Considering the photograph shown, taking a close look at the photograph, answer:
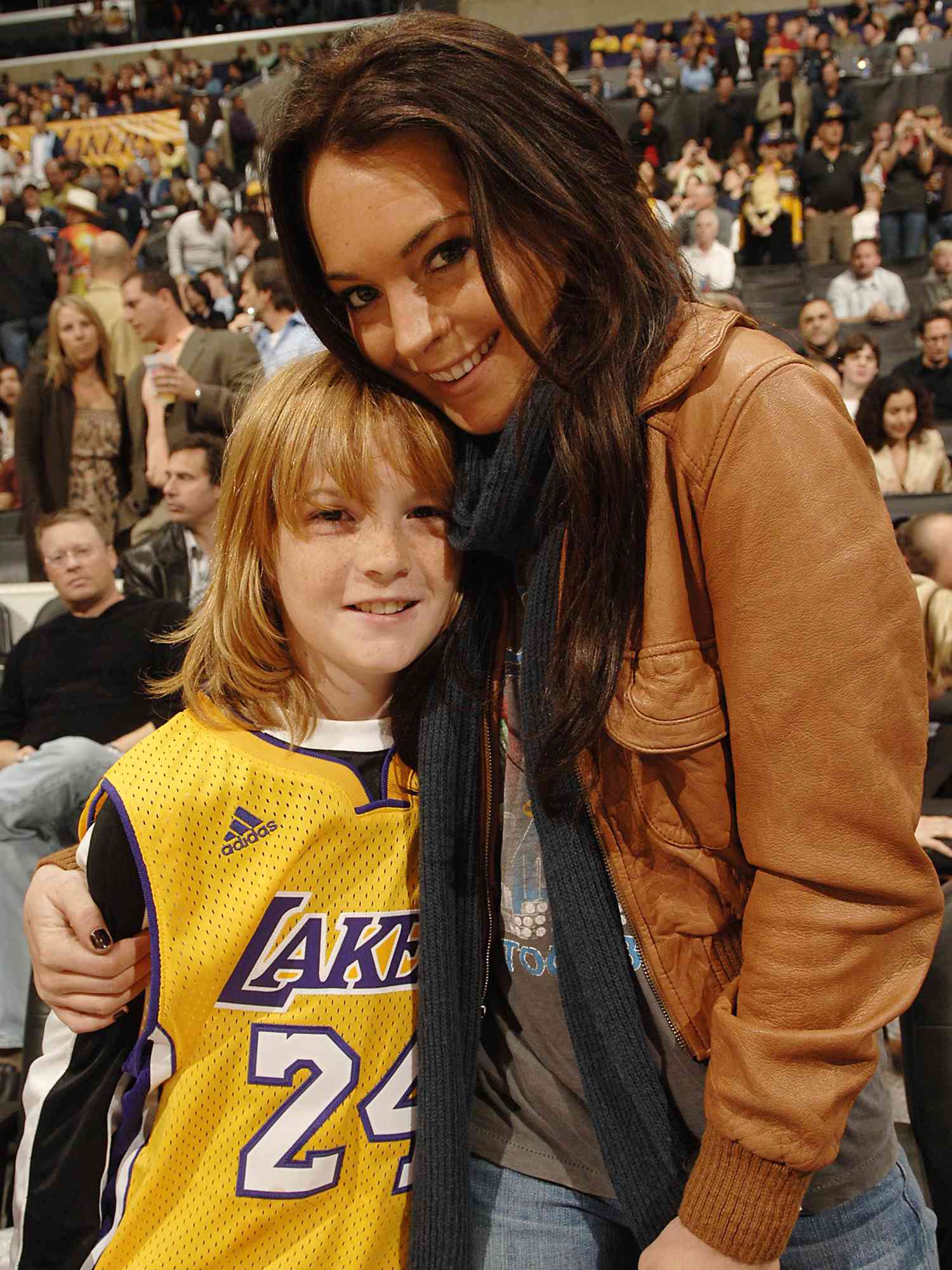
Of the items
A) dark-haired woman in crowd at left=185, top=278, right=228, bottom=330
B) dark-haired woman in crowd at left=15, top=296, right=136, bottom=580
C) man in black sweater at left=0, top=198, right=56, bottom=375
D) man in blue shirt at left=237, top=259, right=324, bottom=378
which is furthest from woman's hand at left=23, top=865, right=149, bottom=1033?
man in black sweater at left=0, top=198, right=56, bottom=375

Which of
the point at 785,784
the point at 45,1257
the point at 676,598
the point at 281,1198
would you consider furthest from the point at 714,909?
the point at 45,1257

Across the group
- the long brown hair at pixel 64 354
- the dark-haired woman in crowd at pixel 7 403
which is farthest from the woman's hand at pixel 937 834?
the dark-haired woman in crowd at pixel 7 403

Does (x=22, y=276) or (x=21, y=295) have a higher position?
(x=22, y=276)

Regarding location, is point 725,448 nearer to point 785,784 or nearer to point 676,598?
point 676,598

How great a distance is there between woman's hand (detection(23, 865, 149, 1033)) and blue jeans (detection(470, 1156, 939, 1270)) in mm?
439

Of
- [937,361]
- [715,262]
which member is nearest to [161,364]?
[937,361]

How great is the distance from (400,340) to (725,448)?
1.12ft

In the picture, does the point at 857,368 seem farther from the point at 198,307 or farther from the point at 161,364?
the point at 198,307

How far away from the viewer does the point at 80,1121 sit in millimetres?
1146

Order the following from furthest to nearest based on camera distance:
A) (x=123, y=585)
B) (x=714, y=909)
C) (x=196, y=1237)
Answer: (x=123, y=585), (x=196, y=1237), (x=714, y=909)

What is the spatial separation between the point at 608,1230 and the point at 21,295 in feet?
30.4

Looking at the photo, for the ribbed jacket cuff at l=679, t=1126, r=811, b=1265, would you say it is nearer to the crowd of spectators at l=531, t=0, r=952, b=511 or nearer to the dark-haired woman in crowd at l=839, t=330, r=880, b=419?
the crowd of spectators at l=531, t=0, r=952, b=511

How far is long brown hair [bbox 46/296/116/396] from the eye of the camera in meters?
4.70

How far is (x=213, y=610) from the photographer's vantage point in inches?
51.1
